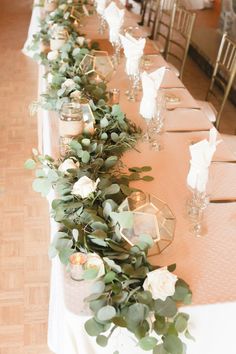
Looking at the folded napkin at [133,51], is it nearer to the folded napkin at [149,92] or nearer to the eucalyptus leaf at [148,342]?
the folded napkin at [149,92]

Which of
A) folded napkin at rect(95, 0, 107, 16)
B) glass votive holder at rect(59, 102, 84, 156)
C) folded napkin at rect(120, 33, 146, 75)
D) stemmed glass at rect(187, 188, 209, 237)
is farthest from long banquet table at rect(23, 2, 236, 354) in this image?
folded napkin at rect(95, 0, 107, 16)

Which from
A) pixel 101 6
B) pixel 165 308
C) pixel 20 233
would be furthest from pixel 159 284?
pixel 101 6

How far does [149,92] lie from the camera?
6.11 ft

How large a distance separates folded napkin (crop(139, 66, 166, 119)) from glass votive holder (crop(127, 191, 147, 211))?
0.66 metres

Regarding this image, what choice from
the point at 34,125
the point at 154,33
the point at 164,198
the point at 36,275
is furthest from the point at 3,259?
the point at 154,33

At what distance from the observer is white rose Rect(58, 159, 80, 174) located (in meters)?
1.39

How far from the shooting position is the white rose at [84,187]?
1.26m

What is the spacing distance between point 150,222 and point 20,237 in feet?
4.23

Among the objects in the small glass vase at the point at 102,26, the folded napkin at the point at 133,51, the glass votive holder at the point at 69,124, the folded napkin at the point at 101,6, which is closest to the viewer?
the glass votive holder at the point at 69,124

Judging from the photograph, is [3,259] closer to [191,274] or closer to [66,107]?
[66,107]

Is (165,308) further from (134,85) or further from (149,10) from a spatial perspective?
(149,10)

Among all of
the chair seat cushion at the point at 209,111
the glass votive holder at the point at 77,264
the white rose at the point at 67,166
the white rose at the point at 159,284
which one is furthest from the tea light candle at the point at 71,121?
the chair seat cushion at the point at 209,111

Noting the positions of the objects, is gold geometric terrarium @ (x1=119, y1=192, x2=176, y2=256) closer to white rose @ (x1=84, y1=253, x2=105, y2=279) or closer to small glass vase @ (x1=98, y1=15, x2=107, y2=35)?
white rose @ (x1=84, y1=253, x2=105, y2=279)

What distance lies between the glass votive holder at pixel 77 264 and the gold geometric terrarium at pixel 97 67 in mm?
1232
